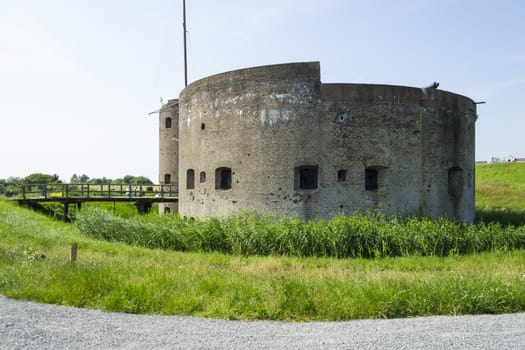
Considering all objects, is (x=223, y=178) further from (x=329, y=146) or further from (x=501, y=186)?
(x=501, y=186)

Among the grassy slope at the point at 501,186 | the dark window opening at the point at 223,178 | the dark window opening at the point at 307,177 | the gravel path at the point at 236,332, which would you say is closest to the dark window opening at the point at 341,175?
the dark window opening at the point at 307,177

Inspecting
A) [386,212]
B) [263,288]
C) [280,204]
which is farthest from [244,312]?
[386,212]

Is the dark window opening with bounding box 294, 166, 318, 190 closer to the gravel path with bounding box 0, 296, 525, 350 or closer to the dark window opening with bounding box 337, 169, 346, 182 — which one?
the dark window opening with bounding box 337, 169, 346, 182

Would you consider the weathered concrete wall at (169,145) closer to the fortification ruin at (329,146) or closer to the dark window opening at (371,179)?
the fortification ruin at (329,146)

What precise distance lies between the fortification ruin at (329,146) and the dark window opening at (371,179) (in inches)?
1.2

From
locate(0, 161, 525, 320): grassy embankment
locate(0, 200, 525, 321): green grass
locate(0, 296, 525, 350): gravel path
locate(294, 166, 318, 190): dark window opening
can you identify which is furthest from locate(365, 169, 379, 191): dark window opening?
locate(0, 296, 525, 350): gravel path

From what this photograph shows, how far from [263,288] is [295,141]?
697 centimetres

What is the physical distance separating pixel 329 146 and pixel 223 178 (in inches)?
150

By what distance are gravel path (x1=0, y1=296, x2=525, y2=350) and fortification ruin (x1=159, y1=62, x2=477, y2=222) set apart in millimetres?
7196

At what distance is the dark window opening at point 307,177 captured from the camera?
11.7m

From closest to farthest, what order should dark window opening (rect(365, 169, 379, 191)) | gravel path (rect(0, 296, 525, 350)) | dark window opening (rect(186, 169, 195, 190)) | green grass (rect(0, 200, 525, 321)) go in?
1. gravel path (rect(0, 296, 525, 350))
2. green grass (rect(0, 200, 525, 321))
3. dark window opening (rect(365, 169, 379, 191))
4. dark window opening (rect(186, 169, 195, 190))

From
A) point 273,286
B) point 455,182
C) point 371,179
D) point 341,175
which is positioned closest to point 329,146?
point 341,175

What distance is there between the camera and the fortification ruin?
11.4 meters

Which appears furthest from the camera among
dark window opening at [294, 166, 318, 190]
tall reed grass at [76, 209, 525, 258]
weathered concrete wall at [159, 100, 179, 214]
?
weathered concrete wall at [159, 100, 179, 214]
